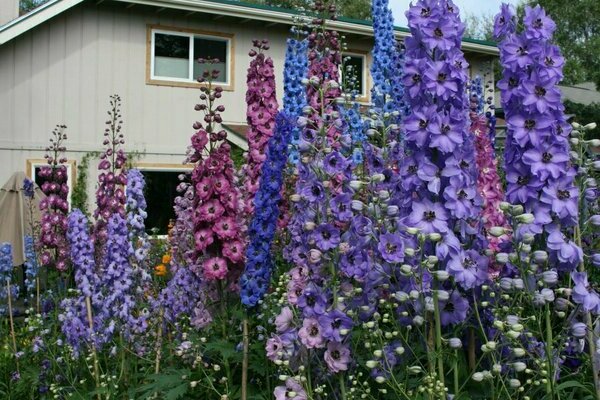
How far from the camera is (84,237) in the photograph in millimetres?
4695

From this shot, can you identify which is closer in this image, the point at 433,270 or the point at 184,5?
the point at 433,270

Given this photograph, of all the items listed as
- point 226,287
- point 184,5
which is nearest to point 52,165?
point 226,287

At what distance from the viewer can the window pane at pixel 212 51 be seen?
13.9 meters

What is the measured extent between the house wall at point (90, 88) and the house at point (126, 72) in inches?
0.7

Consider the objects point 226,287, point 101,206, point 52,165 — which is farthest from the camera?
point 52,165

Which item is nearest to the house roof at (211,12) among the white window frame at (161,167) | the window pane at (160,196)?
the white window frame at (161,167)

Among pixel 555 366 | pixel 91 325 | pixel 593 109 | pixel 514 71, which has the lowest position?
pixel 91 325

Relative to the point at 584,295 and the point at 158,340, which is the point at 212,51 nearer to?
the point at 158,340

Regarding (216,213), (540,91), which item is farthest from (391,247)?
(216,213)

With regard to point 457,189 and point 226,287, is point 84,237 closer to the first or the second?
point 226,287

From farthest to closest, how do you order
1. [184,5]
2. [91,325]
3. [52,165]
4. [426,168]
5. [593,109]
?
[593,109], [184,5], [52,165], [91,325], [426,168]

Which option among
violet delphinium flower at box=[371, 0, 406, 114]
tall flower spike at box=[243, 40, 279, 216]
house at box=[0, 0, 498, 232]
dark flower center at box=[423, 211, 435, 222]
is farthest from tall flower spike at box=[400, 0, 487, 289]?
house at box=[0, 0, 498, 232]

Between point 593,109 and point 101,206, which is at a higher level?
point 593,109

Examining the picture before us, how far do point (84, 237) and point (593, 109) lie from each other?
25887mm
